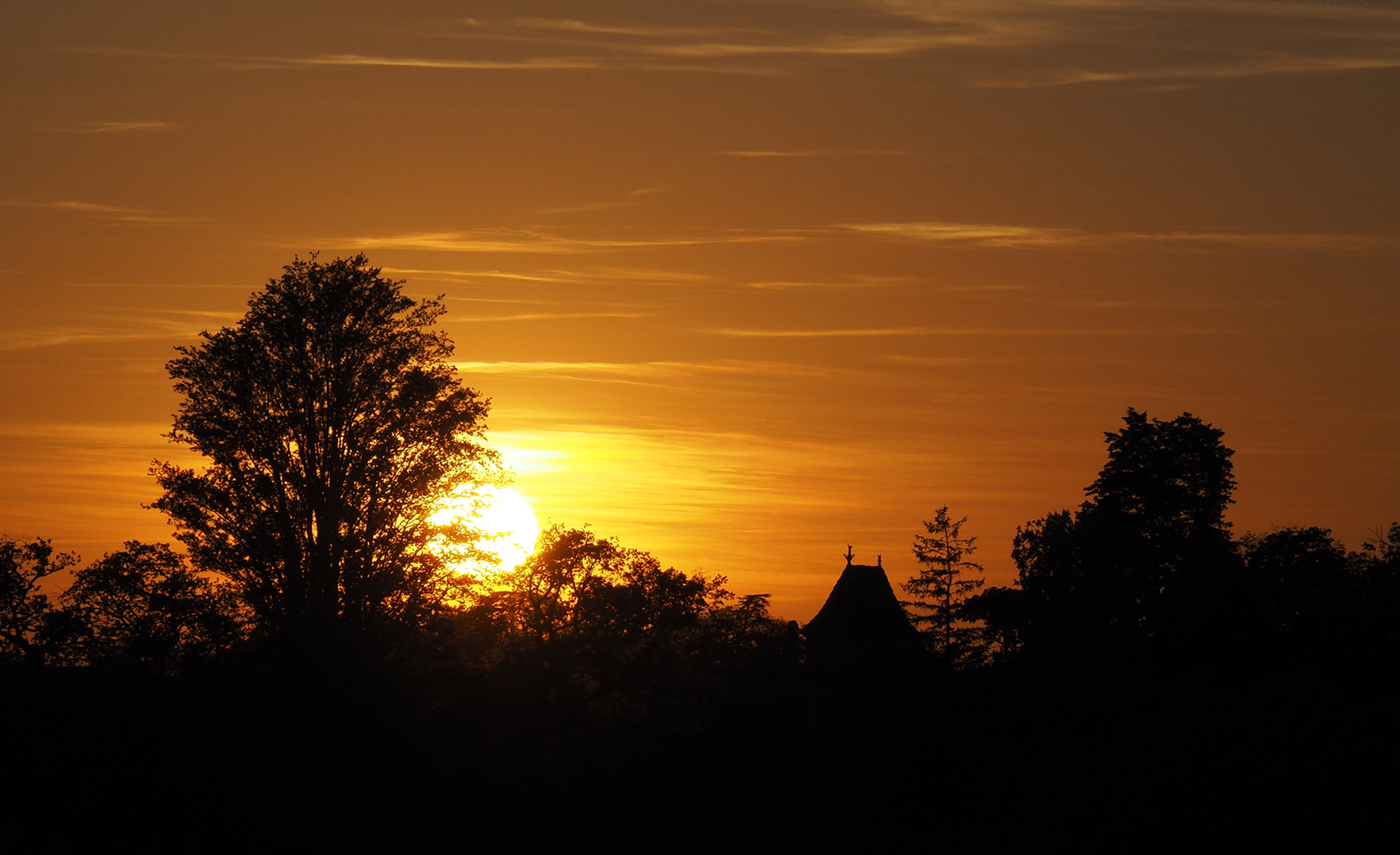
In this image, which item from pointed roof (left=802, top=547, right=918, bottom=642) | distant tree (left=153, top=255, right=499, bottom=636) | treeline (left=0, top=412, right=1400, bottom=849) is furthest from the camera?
pointed roof (left=802, top=547, right=918, bottom=642)

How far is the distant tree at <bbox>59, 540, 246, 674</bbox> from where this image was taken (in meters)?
39.9

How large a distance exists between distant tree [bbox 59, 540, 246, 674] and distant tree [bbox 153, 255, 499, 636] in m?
0.81

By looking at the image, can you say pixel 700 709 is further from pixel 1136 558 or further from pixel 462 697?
pixel 1136 558

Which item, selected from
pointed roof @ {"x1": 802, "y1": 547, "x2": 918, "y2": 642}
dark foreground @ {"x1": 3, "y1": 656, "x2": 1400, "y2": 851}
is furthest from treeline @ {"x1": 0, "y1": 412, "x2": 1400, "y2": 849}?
pointed roof @ {"x1": 802, "y1": 547, "x2": 918, "y2": 642}

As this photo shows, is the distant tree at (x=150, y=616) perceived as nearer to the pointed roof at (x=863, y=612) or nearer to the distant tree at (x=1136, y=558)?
the distant tree at (x=1136, y=558)

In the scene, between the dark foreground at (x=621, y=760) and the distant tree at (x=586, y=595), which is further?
the distant tree at (x=586, y=595)

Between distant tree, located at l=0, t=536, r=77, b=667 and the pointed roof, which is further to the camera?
the pointed roof

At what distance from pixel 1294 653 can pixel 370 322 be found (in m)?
34.2

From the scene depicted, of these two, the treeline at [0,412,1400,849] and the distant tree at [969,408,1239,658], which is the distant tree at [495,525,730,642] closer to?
the treeline at [0,412,1400,849]

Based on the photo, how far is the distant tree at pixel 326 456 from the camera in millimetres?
41062

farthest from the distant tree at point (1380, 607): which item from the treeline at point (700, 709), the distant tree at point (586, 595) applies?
the distant tree at point (586, 595)

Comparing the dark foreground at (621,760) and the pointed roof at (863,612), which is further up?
the pointed roof at (863,612)

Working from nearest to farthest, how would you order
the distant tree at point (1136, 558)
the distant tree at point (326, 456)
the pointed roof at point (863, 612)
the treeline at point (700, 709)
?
the treeline at point (700, 709), the distant tree at point (326, 456), the distant tree at point (1136, 558), the pointed roof at point (863, 612)

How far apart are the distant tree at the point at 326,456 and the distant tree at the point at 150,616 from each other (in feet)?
2.66
